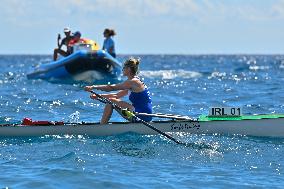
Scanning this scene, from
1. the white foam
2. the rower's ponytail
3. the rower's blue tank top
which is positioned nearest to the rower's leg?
the rower's blue tank top

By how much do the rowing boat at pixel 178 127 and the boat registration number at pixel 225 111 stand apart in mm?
64

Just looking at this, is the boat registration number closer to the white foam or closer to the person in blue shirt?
the person in blue shirt

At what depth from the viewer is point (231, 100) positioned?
68.8 feet

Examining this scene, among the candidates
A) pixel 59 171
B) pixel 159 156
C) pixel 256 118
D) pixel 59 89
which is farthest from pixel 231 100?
pixel 59 171

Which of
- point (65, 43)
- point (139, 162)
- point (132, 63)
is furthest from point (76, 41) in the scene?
point (139, 162)

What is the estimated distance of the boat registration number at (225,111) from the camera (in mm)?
11336

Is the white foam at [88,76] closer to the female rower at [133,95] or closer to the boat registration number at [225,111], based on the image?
the female rower at [133,95]

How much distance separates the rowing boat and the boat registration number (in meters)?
0.06

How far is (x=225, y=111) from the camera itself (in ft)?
37.3

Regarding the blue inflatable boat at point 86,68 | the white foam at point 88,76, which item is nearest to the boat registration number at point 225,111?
the blue inflatable boat at point 86,68

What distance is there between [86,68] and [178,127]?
16221mm

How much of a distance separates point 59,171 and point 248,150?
10.6 ft

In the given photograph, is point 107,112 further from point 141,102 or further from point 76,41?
point 76,41

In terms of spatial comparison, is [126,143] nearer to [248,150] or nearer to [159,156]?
[159,156]
